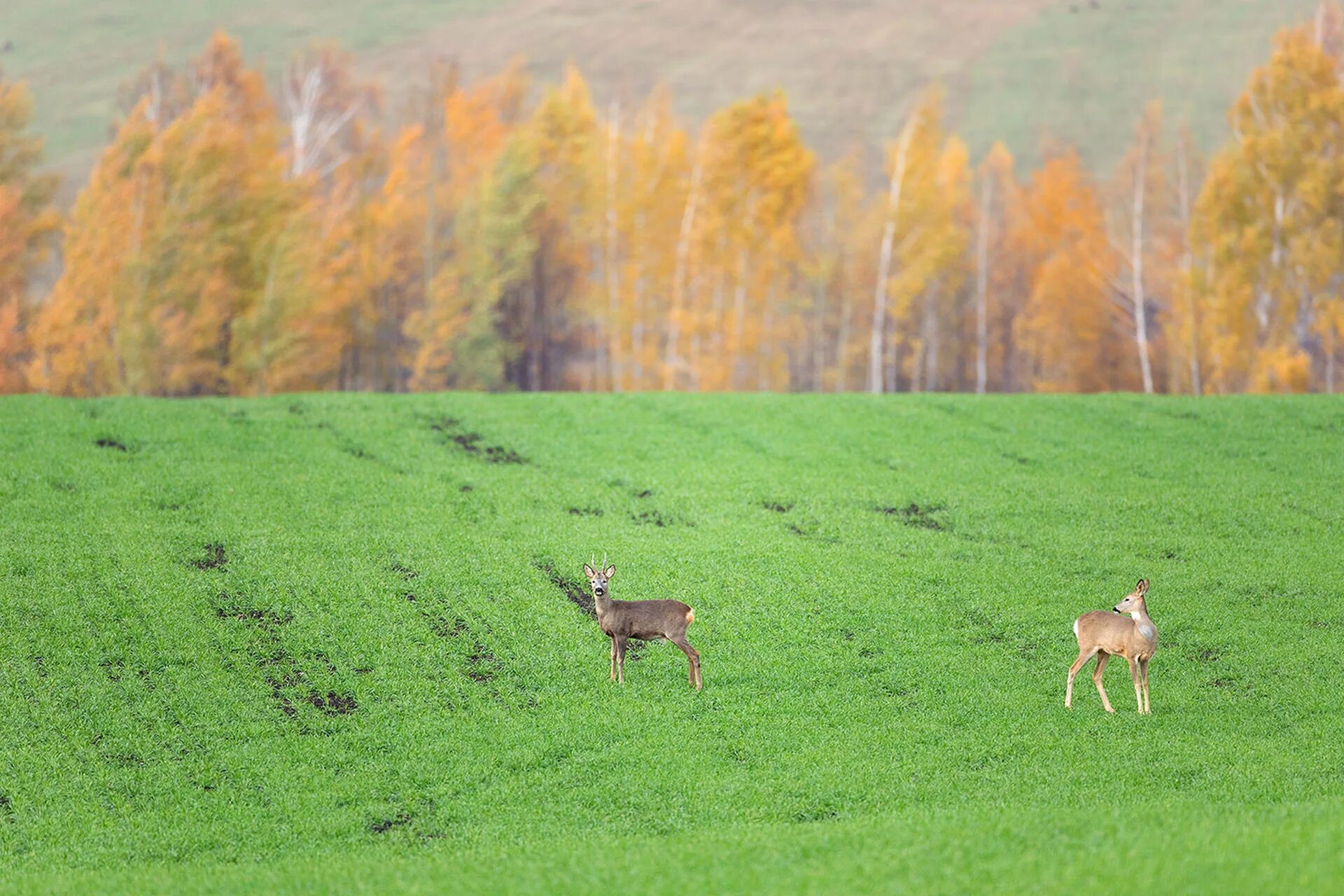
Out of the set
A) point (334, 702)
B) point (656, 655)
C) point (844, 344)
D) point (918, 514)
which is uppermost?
point (844, 344)

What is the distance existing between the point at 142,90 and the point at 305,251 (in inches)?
751

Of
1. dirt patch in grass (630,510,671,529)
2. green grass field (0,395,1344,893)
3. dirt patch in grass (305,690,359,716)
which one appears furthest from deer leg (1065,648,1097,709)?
dirt patch in grass (305,690,359,716)

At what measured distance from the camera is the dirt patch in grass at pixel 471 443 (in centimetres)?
2528

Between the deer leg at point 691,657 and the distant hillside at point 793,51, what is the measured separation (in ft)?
468

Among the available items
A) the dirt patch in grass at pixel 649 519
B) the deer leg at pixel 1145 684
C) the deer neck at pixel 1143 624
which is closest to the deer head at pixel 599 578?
the deer neck at pixel 1143 624

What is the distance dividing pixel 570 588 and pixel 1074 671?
24.3 ft

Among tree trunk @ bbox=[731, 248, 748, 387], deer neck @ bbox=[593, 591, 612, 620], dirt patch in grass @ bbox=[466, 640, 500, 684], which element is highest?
tree trunk @ bbox=[731, 248, 748, 387]

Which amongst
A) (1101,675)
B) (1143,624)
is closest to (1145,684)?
(1101,675)

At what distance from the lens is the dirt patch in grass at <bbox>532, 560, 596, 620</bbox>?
18375 millimetres

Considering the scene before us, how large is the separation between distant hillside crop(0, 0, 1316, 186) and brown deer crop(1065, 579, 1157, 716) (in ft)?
476

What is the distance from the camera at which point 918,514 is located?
73.7ft

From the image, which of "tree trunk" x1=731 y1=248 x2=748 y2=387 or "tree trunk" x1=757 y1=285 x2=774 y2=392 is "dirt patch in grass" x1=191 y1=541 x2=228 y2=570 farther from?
"tree trunk" x1=757 y1=285 x2=774 y2=392

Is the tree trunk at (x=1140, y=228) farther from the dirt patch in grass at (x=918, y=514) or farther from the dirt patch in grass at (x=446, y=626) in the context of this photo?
the dirt patch in grass at (x=446, y=626)

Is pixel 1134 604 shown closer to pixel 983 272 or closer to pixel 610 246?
pixel 610 246
